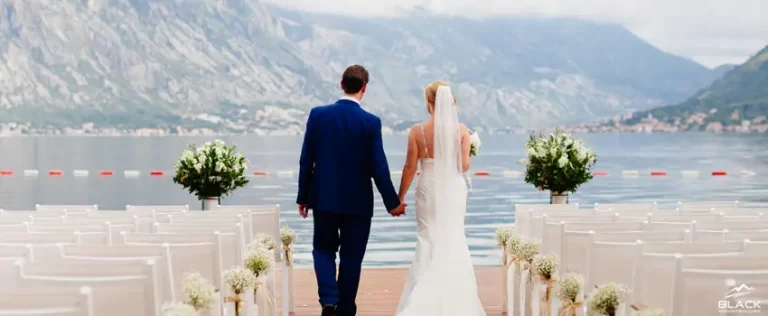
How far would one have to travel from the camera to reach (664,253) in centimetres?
442

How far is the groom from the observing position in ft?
19.4

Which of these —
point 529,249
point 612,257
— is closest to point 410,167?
point 529,249

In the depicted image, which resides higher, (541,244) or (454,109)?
(454,109)

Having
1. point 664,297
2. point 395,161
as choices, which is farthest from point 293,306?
point 395,161

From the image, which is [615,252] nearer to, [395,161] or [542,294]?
[542,294]

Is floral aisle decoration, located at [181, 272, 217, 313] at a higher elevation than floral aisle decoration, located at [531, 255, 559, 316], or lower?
higher

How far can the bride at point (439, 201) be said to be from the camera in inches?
239

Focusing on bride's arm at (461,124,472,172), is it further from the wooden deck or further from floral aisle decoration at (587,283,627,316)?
floral aisle decoration at (587,283,627,316)

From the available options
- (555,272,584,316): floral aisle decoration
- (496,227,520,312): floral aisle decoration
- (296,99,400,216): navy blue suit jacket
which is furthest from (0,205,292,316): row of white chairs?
(555,272,584,316): floral aisle decoration

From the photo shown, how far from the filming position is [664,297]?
434 centimetres

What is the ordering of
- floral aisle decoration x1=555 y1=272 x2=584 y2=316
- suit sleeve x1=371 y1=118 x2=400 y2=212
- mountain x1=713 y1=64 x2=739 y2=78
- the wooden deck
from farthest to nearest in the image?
mountain x1=713 y1=64 x2=739 y2=78
the wooden deck
suit sleeve x1=371 y1=118 x2=400 y2=212
floral aisle decoration x1=555 y1=272 x2=584 y2=316

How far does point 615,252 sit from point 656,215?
200cm

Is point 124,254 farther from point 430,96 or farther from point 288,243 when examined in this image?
point 288,243

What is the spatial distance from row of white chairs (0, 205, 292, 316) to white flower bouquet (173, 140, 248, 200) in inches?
64.4
